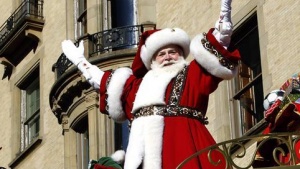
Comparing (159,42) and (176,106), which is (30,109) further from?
(176,106)

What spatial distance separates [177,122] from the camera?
13586 millimetres

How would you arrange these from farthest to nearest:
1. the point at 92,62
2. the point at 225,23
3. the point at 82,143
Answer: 1. the point at 82,143
2. the point at 92,62
3. the point at 225,23

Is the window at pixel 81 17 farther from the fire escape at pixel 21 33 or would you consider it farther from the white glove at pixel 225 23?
the white glove at pixel 225 23

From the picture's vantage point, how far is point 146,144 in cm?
1359

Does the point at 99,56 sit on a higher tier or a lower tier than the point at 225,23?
higher

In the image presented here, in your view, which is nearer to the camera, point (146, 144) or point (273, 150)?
point (273, 150)

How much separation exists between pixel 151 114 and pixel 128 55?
301 inches

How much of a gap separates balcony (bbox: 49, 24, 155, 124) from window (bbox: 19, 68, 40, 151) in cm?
235

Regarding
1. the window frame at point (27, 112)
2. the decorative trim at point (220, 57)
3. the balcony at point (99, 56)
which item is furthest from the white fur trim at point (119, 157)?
the window frame at point (27, 112)

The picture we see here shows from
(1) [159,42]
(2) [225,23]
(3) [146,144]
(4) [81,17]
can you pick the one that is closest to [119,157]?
(3) [146,144]

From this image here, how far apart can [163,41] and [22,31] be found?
1177 cm

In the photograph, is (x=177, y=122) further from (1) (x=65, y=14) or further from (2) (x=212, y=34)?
(1) (x=65, y=14)

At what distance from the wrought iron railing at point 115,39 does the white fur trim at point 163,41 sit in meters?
7.31

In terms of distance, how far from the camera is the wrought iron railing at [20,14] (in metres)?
25.6
